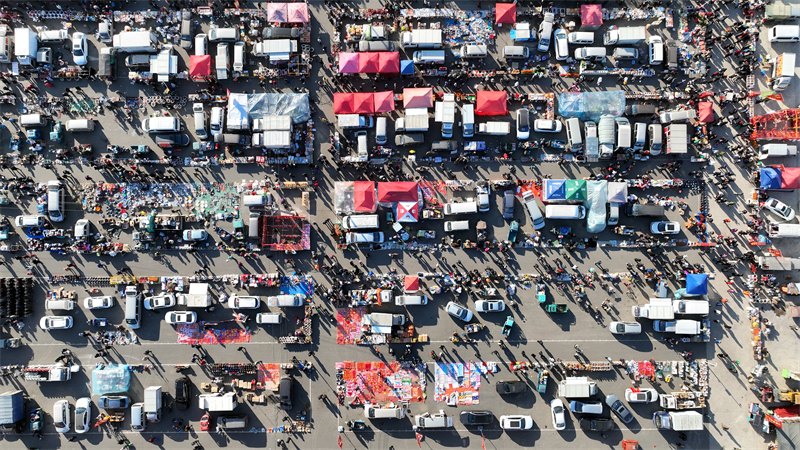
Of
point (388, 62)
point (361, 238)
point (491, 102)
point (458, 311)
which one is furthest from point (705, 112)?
point (361, 238)

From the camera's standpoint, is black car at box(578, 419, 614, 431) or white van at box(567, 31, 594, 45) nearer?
black car at box(578, 419, 614, 431)

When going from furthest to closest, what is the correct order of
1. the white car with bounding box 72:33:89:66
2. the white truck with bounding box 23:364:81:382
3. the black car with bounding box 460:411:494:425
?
the white car with bounding box 72:33:89:66 → the white truck with bounding box 23:364:81:382 → the black car with bounding box 460:411:494:425

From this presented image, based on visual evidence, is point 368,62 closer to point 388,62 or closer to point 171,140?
point 388,62

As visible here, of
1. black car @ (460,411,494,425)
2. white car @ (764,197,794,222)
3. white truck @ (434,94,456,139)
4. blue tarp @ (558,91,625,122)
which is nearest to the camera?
black car @ (460,411,494,425)

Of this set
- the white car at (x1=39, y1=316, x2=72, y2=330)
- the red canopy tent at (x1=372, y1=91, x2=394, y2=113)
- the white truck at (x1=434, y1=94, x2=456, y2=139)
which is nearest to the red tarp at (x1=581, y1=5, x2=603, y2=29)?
the white truck at (x1=434, y1=94, x2=456, y2=139)


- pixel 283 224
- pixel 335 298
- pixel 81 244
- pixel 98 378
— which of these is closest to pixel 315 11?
pixel 283 224

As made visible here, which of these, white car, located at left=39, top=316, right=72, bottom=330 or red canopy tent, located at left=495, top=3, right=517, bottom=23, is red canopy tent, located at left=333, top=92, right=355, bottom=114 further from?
white car, located at left=39, top=316, right=72, bottom=330

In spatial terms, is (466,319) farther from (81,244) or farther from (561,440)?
(81,244)

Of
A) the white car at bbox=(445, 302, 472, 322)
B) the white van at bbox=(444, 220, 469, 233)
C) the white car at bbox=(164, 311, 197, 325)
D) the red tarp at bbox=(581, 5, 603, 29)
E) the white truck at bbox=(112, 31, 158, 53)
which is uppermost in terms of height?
the red tarp at bbox=(581, 5, 603, 29)
